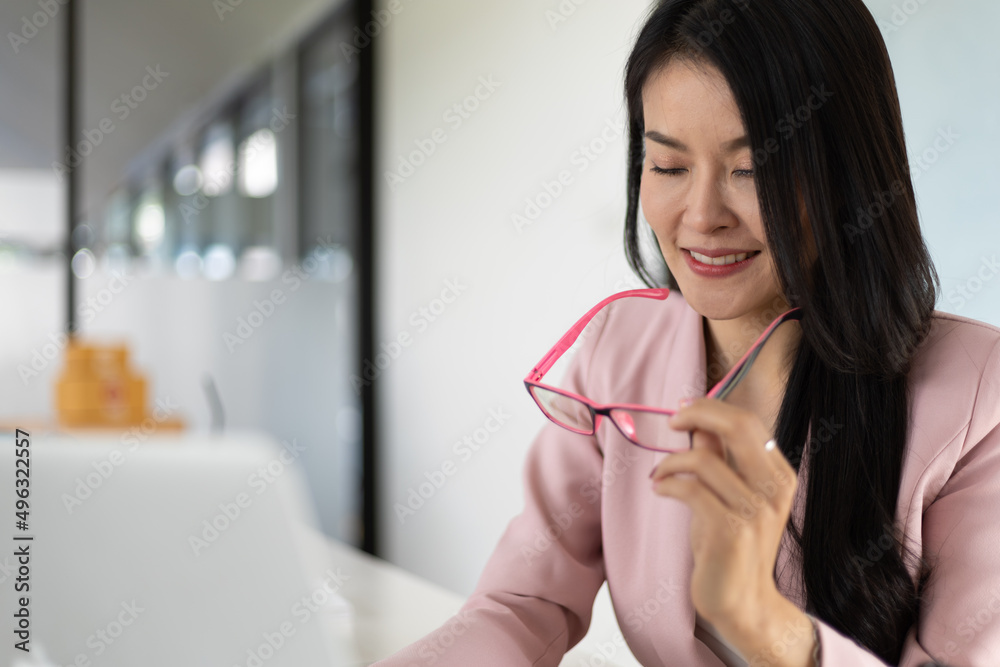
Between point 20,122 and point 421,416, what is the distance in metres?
1.67

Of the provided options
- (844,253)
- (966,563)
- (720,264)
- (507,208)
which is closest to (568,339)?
(720,264)

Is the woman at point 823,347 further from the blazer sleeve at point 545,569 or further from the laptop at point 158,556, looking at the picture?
the laptop at point 158,556

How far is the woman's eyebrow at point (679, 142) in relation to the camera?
82 centimetres

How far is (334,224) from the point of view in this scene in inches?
142

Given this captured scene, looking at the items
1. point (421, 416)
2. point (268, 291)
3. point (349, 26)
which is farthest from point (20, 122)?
point (421, 416)

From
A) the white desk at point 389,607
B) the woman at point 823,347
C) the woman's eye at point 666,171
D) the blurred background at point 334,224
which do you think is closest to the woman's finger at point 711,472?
the woman at point 823,347

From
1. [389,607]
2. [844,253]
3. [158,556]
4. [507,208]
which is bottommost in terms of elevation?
[389,607]

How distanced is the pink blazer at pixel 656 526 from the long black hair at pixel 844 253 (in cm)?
3

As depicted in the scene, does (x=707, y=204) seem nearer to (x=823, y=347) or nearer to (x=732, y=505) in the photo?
(x=823, y=347)

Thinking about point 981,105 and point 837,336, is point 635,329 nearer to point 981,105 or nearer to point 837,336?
point 837,336

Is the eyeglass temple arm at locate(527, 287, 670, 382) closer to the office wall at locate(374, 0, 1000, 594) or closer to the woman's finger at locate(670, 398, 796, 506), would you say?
the woman's finger at locate(670, 398, 796, 506)

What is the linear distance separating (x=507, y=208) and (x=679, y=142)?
1.69m

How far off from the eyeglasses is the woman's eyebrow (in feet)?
0.48

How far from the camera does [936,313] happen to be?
2.92 ft
